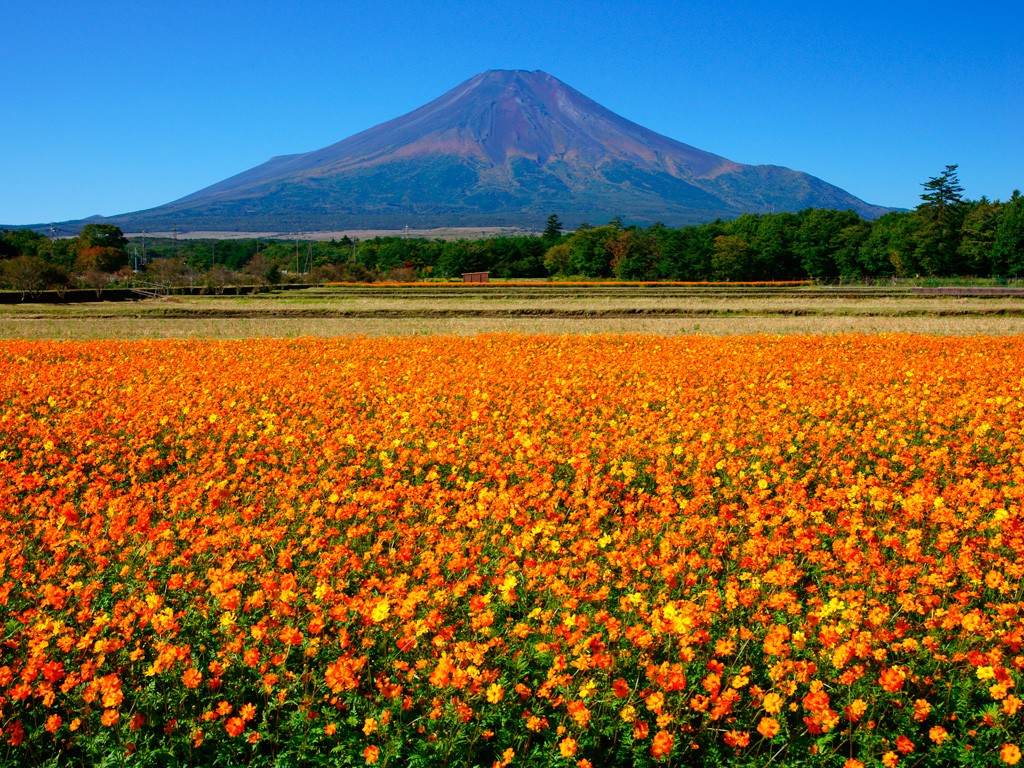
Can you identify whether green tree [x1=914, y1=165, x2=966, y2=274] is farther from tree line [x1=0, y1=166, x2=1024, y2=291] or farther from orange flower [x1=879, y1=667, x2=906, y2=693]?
orange flower [x1=879, y1=667, x2=906, y2=693]

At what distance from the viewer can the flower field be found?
137 inches

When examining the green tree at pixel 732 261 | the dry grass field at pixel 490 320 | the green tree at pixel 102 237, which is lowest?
the dry grass field at pixel 490 320

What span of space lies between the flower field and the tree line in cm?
5675

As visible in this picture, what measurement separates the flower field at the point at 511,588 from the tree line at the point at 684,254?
186 ft

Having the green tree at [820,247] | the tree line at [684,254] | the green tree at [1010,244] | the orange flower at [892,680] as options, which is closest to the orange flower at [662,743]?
the orange flower at [892,680]

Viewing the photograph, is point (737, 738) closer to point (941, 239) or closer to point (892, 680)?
point (892, 680)

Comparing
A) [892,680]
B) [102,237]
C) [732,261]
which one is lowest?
[892,680]

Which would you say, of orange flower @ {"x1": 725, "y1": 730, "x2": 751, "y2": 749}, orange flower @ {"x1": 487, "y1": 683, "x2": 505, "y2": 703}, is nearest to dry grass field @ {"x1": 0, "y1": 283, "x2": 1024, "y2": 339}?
orange flower @ {"x1": 487, "y1": 683, "x2": 505, "y2": 703}

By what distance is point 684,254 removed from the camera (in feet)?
310

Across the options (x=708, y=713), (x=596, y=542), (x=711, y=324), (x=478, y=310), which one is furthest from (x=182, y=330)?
(x=708, y=713)

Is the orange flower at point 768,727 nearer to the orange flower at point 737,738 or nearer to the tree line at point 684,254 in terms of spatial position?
the orange flower at point 737,738

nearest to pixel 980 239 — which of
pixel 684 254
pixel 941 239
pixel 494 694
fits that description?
pixel 941 239

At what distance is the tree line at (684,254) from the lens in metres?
76.5

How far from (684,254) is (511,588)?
9469 centimetres
